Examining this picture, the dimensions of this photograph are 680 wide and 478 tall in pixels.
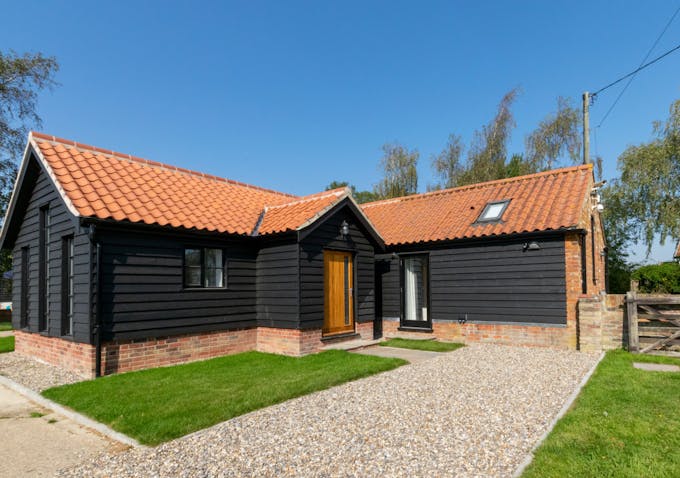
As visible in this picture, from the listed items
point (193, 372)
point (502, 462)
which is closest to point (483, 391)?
point (502, 462)

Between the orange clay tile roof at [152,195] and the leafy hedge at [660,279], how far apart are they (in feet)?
49.7

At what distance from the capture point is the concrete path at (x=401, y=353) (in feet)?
31.4

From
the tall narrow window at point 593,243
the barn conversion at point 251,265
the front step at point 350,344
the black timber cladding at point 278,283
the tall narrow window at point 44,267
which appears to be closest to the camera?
the barn conversion at point 251,265

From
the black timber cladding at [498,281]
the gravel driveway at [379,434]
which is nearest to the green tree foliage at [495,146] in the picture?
the black timber cladding at [498,281]

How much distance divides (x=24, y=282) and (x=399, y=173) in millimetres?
29951

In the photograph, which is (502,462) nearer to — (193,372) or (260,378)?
(260,378)

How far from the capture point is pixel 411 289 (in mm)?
13797

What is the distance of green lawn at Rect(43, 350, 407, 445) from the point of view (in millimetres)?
5309

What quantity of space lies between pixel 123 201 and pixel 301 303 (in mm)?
4456

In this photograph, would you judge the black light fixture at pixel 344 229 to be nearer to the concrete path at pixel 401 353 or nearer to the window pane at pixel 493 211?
the concrete path at pixel 401 353

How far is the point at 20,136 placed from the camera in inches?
874

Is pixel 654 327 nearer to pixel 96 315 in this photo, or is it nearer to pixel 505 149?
pixel 96 315

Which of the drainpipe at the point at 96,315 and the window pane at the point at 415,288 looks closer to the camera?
the drainpipe at the point at 96,315

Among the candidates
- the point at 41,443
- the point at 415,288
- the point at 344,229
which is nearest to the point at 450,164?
the point at 415,288
